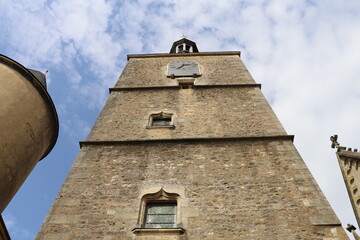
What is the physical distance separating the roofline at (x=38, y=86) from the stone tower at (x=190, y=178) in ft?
3.20

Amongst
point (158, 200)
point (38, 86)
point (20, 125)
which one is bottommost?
point (158, 200)

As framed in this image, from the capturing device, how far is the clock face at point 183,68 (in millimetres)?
14480

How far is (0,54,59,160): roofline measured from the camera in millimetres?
8617

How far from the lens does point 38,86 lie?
8.85m

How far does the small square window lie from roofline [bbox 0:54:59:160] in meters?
3.42

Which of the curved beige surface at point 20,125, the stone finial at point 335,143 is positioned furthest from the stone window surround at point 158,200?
the stone finial at point 335,143

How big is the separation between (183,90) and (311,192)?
641 cm

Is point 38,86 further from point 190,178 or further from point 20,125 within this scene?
point 190,178

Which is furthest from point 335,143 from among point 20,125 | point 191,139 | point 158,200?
point 20,125

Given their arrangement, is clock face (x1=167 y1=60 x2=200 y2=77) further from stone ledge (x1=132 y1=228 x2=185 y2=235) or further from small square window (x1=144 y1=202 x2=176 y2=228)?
stone ledge (x1=132 y1=228 x2=185 y2=235)

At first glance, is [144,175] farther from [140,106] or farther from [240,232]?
[140,106]

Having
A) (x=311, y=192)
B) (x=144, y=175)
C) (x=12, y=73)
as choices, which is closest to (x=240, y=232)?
(x=311, y=192)

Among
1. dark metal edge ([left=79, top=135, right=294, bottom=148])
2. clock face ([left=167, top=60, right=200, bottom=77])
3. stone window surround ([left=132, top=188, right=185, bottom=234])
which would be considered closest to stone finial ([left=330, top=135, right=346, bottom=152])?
dark metal edge ([left=79, top=135, right=294, bottom=148])

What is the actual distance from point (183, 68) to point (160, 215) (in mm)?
8923
